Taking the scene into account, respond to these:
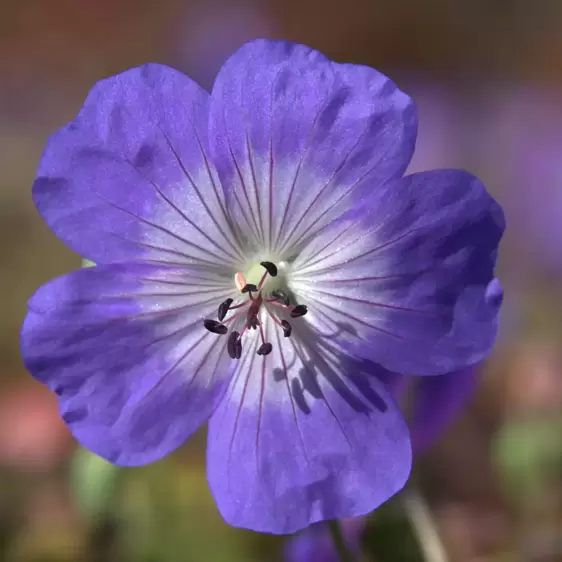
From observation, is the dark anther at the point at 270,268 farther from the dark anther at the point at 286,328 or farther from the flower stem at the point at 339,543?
the flower stem at the point at 339,543

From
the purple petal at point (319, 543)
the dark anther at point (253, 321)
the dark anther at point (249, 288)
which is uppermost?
the dark anther at point (249, 288)

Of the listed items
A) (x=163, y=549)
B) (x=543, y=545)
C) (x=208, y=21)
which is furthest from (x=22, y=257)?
(x=543, y=545)

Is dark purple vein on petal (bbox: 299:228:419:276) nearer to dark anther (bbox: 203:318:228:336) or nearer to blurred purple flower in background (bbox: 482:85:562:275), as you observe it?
dark anther (bbox: 203:318:228:336)

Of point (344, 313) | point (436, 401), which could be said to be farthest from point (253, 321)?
point (436, 401)

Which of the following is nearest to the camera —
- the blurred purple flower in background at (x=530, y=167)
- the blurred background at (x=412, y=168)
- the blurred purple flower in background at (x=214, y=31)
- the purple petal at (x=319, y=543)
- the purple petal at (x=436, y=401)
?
the purple petal at (x=436, y=401)

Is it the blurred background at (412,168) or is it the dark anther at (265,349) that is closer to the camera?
the dark anther at (265,349)

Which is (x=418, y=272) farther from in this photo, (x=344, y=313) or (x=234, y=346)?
(x=234, y=346)

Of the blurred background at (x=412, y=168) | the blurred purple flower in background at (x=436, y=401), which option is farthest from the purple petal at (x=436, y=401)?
the blurred background at (x=412, y=168)
